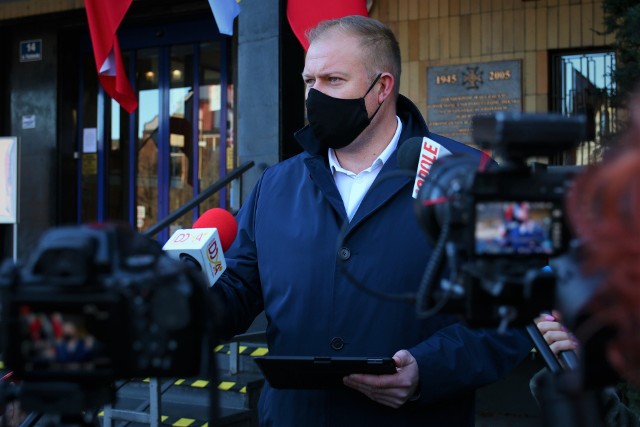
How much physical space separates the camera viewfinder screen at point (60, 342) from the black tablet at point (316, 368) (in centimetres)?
97

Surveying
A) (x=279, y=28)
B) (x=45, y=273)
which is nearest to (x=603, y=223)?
(x=45, y=273)

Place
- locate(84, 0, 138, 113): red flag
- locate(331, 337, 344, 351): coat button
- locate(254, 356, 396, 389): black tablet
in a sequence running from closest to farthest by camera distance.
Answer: locate(254, 356, 396, 389): black tablet < locate(331, 337, 344, 351): coat button < locate(84, 0, 138, 113): red flag

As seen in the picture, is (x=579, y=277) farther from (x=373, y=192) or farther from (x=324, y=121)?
(x=324, y=121)

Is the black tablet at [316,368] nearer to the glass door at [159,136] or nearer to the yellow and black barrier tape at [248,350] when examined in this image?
the yellow and black barrier tape at [248,350]

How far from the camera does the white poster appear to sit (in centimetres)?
771

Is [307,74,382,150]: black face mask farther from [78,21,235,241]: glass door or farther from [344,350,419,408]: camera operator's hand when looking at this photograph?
[78,21,235,241]: glass door

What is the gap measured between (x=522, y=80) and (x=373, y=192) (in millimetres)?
4839

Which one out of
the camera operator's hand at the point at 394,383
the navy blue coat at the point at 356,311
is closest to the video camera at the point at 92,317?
the camera operator's hand at the point at 394,383

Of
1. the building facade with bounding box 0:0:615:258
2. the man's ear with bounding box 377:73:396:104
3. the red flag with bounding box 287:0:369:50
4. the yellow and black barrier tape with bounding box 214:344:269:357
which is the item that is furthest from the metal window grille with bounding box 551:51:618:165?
the man's ear with bounding box 377:73:396:104

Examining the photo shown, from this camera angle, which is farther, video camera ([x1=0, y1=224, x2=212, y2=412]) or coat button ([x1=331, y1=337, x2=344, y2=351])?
coat button ([x1=331, y1=337, x2=344, y2=351])

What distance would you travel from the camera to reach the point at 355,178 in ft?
9.73

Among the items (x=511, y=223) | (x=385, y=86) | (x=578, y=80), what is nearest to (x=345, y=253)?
(x=385, y=86)

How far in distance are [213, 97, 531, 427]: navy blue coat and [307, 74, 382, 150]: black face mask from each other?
0.14 meters

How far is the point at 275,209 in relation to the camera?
2924mm
